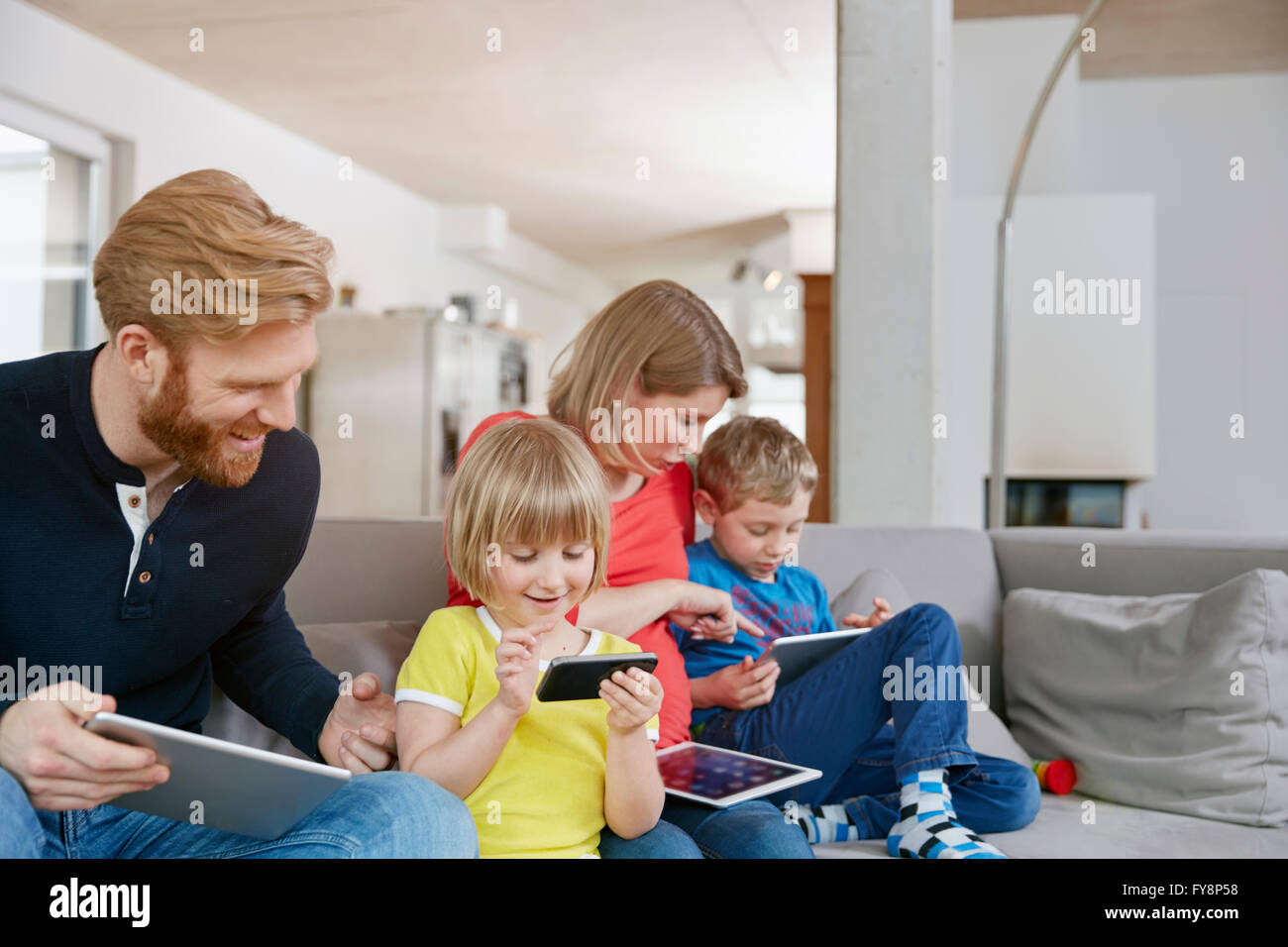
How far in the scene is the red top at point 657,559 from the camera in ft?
5.18

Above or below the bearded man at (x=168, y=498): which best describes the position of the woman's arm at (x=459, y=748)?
below

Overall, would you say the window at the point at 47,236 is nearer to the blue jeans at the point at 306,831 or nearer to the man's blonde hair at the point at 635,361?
the man's blonde hair at the point at 635,361

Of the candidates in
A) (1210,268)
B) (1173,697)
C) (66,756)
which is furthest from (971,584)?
(1210,268)

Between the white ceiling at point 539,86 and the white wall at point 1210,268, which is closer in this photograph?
the white ceiling at point 539,86

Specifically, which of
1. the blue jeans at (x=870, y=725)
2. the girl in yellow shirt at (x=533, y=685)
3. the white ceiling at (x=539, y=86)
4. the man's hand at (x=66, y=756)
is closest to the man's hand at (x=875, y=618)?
the blue jeans at (x=870, y=725)

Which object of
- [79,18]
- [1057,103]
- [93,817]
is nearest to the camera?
[93,817]

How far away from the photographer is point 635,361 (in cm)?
165

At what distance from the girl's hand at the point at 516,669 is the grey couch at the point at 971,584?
1.58ft

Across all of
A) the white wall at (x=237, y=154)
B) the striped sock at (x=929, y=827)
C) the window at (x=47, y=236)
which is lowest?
the striped sock at (x=929, y=827)
